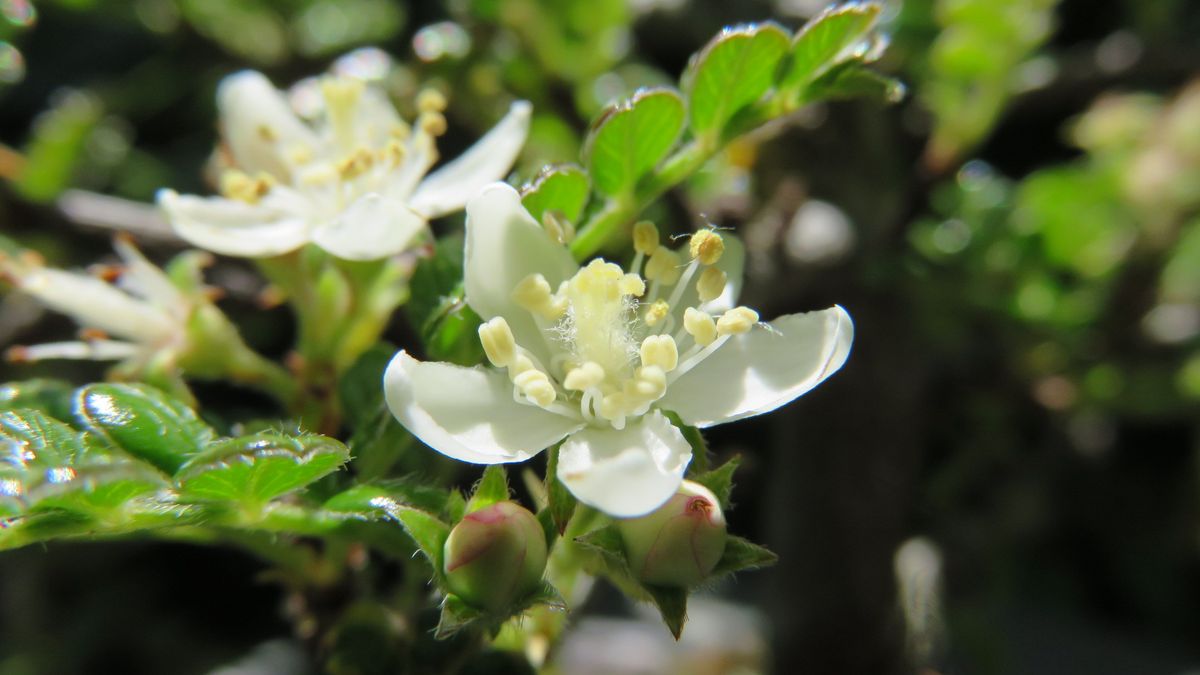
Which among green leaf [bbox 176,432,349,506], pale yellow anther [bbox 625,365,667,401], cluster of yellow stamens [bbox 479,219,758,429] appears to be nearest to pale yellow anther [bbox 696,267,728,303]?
cluster of yellow stamens [bbox 479,219,758,429]

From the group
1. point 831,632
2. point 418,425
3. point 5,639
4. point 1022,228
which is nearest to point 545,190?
point 418,425

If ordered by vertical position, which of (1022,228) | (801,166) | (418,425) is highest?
(418,425)

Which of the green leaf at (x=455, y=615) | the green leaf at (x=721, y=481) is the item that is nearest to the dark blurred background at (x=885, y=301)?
the green leaf at (x=721, y=481)

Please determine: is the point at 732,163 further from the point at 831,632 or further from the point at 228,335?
the point at 228,335

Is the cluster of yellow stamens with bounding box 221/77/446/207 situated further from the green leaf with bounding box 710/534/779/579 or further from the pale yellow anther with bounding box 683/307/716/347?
the green leaf with bounding box 710/534/779/579

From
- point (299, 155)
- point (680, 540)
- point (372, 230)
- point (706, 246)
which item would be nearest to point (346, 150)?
point (299, 155)

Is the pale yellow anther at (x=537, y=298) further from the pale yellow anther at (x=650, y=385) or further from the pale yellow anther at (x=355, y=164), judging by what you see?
the pale yellow anther at (x=355, y=164)

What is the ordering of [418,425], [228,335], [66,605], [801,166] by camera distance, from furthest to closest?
[66,605] → [801,166] → [228,335] → [418,425]
